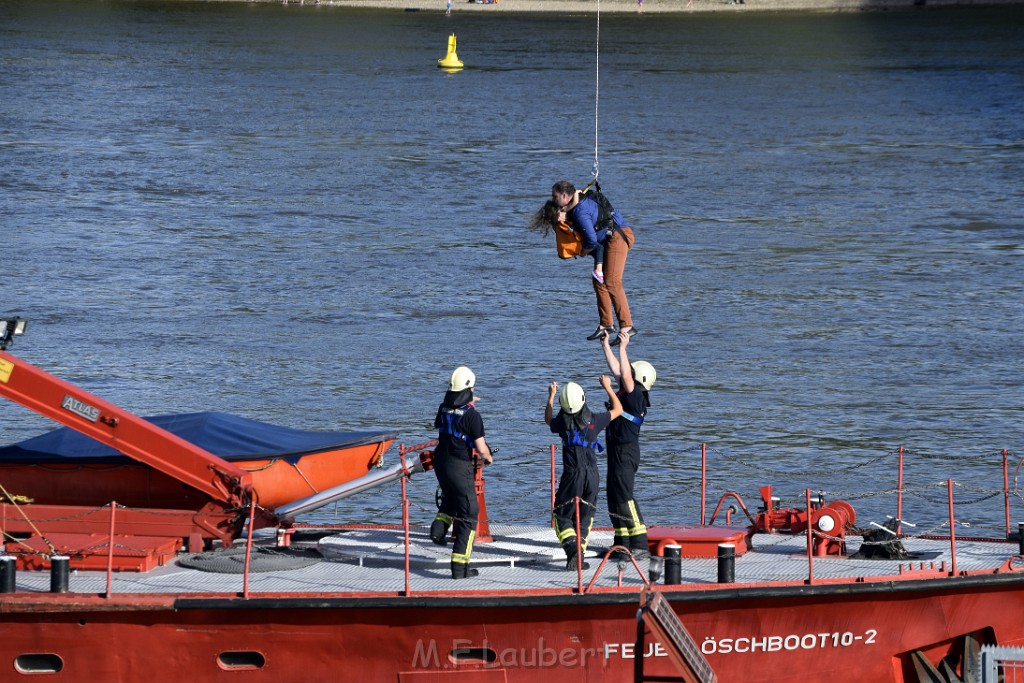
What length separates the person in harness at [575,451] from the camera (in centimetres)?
1416

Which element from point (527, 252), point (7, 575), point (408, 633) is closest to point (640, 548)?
point (408, 633)

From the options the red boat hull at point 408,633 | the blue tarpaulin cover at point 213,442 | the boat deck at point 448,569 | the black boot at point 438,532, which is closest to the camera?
the red boat hull at point 408,633

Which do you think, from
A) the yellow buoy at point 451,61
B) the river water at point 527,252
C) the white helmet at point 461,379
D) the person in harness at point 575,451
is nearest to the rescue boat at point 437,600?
the person in harness at point 575,451

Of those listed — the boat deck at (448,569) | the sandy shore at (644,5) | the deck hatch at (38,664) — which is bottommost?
the deck hatch at (38,664)

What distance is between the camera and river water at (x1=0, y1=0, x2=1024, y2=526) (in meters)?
27.4

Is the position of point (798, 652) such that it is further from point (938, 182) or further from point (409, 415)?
point (938, 182)

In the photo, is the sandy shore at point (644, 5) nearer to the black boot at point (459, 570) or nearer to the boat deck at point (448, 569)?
the boat deck at point (448, 569)

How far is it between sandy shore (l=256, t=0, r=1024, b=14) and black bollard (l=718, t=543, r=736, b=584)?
10299 centimetres

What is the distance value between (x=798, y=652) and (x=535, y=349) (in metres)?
17.6

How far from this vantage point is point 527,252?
41.8m

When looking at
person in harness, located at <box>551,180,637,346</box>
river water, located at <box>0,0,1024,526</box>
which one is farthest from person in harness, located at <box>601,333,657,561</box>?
river water, located at <box>0,0,1024,526</box>

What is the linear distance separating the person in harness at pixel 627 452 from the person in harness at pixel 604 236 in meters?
0.81

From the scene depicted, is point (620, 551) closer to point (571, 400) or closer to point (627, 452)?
point (627, 452)

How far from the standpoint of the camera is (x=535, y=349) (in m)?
31.8
